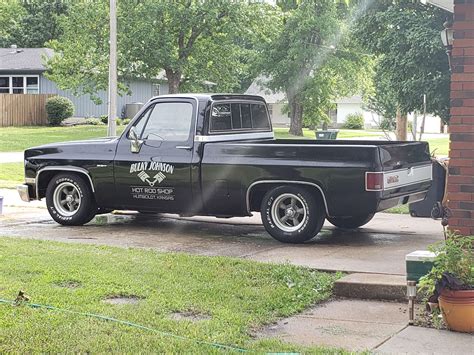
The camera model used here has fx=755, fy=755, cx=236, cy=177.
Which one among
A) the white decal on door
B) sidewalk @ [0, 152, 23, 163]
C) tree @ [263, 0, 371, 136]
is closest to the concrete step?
the white decal on door

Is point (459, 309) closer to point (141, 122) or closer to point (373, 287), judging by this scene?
point (373, 287)

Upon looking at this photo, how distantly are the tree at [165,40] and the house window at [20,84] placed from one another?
1079 centimetres

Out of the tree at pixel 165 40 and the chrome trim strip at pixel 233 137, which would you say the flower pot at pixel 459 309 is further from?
the tree at pixel 165 40

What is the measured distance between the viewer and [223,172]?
9945 millimetres

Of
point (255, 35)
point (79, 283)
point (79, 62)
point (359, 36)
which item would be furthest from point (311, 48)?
point (79, 283)

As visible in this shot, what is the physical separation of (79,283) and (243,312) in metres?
1.75

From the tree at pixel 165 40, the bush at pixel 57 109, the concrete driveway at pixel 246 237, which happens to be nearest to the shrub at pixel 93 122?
the bush at pixel 57 109

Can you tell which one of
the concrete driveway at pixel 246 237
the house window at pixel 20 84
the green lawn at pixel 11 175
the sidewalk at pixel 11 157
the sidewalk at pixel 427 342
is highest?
the house window at pixel 20 84

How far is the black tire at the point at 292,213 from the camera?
9.52 m

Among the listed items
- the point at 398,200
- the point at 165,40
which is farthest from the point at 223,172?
the point at 165,40

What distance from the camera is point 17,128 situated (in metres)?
40.1

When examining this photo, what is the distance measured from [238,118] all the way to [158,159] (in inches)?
57.0

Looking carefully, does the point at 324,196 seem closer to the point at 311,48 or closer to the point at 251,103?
the point at 251,103

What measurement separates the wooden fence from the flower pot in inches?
1503
